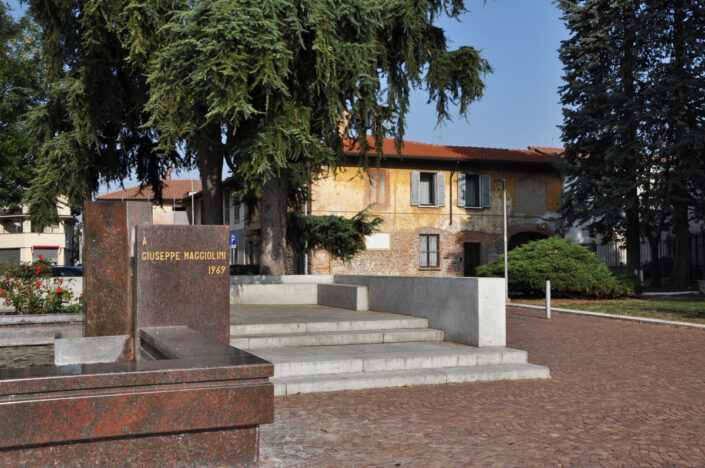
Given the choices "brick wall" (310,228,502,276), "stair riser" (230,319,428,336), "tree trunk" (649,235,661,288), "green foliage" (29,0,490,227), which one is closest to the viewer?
"stair riser" (230,319,428,336)

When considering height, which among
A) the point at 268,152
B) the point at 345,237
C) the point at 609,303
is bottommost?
the point at 609,303

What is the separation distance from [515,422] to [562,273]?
17.3 meters

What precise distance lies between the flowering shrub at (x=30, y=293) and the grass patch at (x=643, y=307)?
43.8ft

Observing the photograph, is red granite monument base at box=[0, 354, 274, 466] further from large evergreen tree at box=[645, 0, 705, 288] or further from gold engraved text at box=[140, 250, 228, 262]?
large evergreen tree at box=[645, 0, 705, 288]

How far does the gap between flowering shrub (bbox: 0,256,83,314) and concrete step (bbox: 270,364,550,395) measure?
8768 millimetres

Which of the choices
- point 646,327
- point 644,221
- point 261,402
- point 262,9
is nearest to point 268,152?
point 262,9

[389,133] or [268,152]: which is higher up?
[389,133]

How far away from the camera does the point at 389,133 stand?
16.4 meters

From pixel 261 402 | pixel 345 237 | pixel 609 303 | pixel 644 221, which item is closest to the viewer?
pixel 261 402

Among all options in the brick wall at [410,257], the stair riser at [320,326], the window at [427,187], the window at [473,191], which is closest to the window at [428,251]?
the brick wall at [410,257]

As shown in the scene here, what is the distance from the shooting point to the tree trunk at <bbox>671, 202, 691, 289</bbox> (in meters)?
27.8

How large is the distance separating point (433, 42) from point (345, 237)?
5.55 meters

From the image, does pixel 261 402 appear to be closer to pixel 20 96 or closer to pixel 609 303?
pixel 609 303

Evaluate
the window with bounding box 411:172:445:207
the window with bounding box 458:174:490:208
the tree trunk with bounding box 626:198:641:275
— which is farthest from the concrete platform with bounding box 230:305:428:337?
the window with bounding box 458:174:490:208
